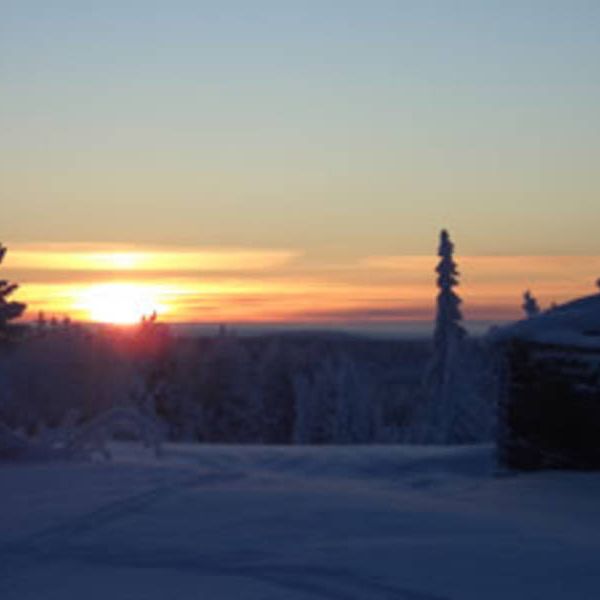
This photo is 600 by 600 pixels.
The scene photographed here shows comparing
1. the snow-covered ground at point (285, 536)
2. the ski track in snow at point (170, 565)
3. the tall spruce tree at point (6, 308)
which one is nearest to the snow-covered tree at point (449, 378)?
the tall spruce tree at point (6, 308)

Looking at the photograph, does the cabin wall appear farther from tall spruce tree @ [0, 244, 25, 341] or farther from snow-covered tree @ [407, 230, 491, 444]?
snow-covered tree @ [407, 230, 491, 444]

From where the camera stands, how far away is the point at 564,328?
1110 centimetres

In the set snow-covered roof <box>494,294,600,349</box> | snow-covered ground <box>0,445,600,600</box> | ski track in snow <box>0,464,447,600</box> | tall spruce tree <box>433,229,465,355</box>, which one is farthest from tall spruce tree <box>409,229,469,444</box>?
ski track in snow <box>0,464,447,600</box>

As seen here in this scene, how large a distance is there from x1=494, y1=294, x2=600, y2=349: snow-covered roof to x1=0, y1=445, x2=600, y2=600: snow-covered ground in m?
1.59

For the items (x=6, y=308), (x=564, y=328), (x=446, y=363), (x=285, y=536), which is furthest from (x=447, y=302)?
(x=285, y=536)

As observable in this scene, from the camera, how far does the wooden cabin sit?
10789 mm

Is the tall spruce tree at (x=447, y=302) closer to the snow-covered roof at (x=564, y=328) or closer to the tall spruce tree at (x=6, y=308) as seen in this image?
the tall spruce tree at (x=6, y=308)

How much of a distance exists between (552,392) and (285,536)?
17.3ft

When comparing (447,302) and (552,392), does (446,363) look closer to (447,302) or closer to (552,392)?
(447,302)

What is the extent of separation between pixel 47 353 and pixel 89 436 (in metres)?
50.0

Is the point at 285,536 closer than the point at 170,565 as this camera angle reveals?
No

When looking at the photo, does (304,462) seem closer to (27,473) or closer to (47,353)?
(27,473)

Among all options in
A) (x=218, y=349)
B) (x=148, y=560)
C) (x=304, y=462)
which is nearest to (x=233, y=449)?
(x=304, y=462)

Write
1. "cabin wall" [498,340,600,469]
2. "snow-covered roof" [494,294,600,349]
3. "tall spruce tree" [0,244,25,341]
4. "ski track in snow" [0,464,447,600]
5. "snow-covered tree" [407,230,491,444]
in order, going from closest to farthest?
"ski track in snow" [0,464,447,600], "cabin wall" [498,340,600,469], "snow-covered roof" [494,294,600,349], "tall spruce tree" [0,244,25,341], "snow-covered tree" [407,230,491,444]
